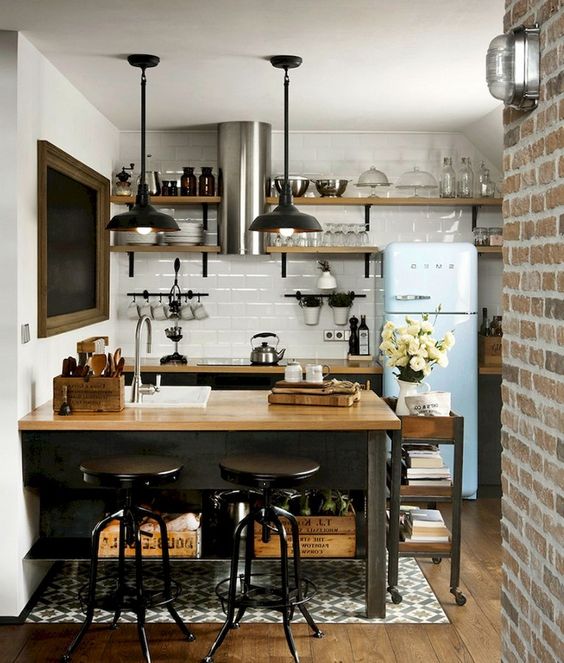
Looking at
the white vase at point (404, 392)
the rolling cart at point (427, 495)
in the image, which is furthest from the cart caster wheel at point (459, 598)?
the white vase at point (404, 392)

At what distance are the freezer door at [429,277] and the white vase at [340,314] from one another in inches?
26.8

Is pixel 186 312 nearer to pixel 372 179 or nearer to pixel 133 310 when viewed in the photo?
pixel 133 310

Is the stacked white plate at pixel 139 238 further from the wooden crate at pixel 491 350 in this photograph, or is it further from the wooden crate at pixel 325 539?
the wooden crate at pixel 325 539

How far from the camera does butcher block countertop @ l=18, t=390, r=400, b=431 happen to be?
4262 mm

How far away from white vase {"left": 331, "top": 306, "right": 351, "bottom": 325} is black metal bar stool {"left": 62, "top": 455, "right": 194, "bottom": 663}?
3.36m

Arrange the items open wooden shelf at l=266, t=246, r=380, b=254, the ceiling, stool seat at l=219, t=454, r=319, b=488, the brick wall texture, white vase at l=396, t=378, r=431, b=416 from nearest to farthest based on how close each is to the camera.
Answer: the brick wall texture
stool seat at l=219, t=454, r=319, b=488
the ceiling
white vase at l=396, t=378, r=431, b=416
open wooden shelf at l=266, t=246, r=380, b=254

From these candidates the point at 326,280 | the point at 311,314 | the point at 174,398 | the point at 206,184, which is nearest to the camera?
the point at 174,398

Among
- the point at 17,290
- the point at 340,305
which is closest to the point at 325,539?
the point at 17,290

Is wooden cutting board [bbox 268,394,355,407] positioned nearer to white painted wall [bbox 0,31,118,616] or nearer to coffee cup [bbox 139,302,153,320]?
white painted wall [bbox 0,31,118,616]

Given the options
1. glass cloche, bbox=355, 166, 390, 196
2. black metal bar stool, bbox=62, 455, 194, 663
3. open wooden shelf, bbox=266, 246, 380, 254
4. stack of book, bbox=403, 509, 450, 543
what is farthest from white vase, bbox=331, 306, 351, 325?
black metal bar stool, bbox=62, 455, 194, 663

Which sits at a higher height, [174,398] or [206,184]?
[206,184]

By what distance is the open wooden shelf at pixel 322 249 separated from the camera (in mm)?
6902

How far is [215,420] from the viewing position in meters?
4.28

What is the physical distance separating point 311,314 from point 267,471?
355 cm
